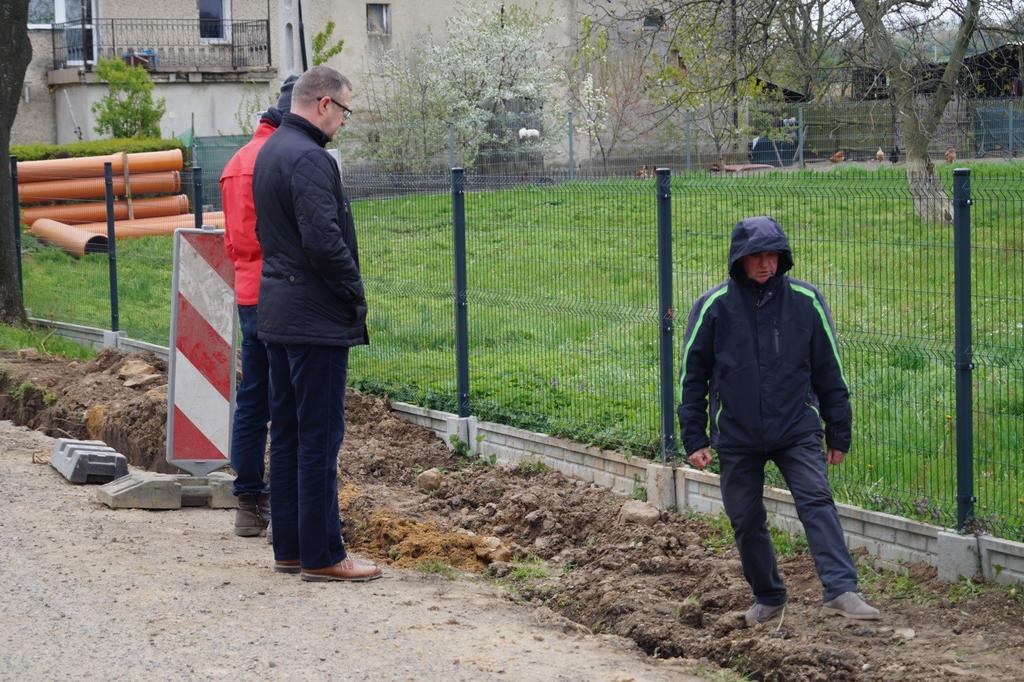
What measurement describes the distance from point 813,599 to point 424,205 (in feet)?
15.4

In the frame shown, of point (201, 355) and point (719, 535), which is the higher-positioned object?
point (201, 355)

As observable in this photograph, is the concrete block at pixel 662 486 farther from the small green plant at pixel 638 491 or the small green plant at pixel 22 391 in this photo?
the small green plant at pixel 22 391

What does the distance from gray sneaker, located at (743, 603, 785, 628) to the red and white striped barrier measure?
12.1ft

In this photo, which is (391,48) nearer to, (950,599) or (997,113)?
(997,113)

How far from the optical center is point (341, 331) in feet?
20.5

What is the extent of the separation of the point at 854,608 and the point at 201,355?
4.27m

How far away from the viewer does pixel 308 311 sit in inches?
243

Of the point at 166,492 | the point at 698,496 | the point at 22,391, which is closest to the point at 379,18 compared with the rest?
the point at 22,391

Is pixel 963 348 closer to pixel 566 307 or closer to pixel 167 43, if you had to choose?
pixel 566 307

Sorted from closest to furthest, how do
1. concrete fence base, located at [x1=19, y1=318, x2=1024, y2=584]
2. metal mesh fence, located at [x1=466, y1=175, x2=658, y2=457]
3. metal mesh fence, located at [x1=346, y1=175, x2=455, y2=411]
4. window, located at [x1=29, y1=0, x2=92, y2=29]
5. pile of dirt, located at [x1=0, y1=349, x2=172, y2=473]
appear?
concrete fence base, located at [x1=19, y1=318, x2=1024, y2=584], metal mesh fence, located at [x1=466, y1=175, x2=658, y2=457], metal mesh fence, located at [x1=346, y1=175, x2=455, y2=411], pile of dirt, located at [x1=0, y1=349, x2=172, y2=473], window, located at [x1=29, y1=0, x2=92, y2=29]

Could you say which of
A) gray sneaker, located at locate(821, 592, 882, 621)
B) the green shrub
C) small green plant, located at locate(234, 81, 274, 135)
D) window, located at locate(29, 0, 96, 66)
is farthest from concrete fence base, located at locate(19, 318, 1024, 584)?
window, located at locate(29, 0, 96, 66)

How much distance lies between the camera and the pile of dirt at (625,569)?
17.7 ft

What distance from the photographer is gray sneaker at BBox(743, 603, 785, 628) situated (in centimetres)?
577

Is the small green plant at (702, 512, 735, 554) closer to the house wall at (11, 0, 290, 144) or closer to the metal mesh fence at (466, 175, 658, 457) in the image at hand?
the metal mesh fence at (466, 175, 658, 457)
